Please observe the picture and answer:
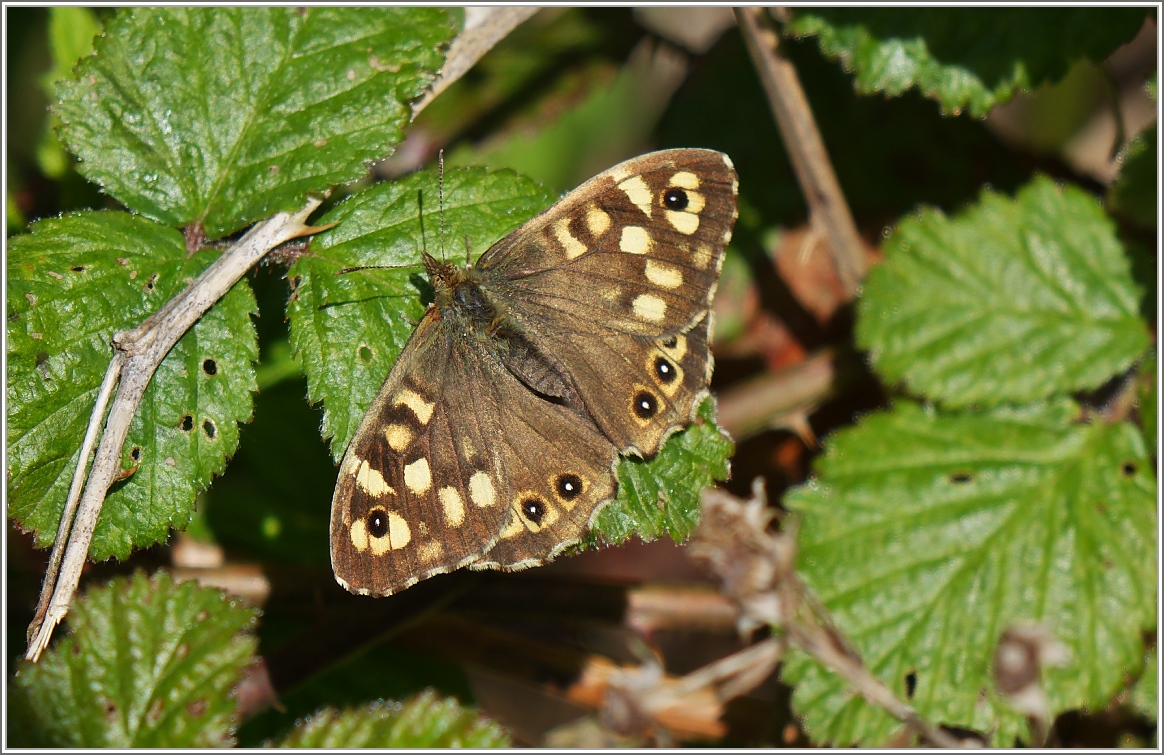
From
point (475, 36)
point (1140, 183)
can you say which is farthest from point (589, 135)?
point (1140, 183)

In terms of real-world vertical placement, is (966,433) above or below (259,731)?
above

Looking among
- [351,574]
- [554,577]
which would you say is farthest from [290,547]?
[351,574]

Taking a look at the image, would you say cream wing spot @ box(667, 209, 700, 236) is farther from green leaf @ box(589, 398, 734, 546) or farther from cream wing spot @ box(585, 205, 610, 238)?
green leaf @ box(589, 398, 734, 546)

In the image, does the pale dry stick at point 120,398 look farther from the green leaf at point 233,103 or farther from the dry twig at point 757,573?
the dry twig at point 757,573

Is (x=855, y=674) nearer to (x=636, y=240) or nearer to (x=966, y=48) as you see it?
(x=636, y=240)

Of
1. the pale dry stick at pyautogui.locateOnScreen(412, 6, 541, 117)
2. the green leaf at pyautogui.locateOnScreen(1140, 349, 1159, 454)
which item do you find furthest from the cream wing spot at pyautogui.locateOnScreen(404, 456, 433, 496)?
the green leaf at pyautogui.locateOnScreen(1140, 349, 1159, 454)

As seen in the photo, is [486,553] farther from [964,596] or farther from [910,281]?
[910,281]
